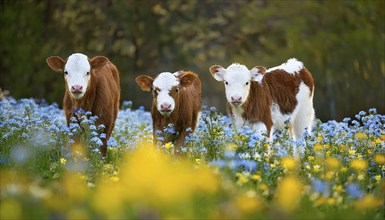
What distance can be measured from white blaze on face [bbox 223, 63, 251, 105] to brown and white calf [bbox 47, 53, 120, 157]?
132cm

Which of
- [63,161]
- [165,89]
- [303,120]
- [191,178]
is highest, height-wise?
[303,120]

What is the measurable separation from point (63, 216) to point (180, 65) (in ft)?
33.1

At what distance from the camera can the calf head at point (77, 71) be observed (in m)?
7.58

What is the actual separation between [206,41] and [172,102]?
20.4 ft

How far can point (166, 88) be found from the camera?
7.94m

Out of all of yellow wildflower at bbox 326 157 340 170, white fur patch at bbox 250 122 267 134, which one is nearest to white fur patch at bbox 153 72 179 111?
white fur patch at bbox 250 122 267 134

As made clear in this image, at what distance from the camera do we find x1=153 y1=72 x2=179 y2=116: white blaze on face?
774cm

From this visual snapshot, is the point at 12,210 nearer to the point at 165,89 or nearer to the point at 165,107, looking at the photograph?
the point at 165,107

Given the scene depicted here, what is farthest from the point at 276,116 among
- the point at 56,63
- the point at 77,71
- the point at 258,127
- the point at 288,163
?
the point at 288,163

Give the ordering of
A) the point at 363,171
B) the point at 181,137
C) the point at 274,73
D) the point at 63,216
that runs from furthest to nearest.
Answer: the point at 274,73 → the point at 181,137 → the point at 363,171 → the point at 63,216

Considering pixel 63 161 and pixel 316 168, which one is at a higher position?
pixel 63 161

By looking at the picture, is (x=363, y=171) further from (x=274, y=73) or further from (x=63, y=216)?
(x=63, y=216)

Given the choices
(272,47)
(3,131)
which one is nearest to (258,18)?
(272,47)

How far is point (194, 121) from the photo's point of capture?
8.59 metres
